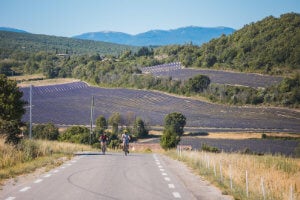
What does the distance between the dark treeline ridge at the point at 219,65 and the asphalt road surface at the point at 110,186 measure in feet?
276

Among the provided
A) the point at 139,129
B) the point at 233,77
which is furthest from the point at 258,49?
the point at 139,129

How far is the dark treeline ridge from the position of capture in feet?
342

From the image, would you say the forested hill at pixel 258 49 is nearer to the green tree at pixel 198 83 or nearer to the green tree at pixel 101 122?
the green tree at pixel 198 83

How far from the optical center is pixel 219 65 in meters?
144

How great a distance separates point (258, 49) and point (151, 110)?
2297 inches

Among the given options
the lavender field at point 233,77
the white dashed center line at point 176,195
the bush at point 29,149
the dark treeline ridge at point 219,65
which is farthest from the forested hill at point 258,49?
the white dashed center line at point 176,195

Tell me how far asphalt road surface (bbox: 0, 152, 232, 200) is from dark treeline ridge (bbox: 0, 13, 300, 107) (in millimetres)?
84187

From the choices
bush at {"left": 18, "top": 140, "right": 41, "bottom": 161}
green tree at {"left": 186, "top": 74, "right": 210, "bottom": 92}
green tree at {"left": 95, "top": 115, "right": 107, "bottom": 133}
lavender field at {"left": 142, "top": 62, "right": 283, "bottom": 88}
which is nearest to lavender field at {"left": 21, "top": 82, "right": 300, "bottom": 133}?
green tree at {"left": 95, "top": 115, "right": 107, "bottom": 133}

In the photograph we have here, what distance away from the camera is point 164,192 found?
1427cm

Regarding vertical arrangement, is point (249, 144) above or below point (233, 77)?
below

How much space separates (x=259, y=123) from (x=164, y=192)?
2657 inches

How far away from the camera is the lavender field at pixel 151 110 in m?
80.7

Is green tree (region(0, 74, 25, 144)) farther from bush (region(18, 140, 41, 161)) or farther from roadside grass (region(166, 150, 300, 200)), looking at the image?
roadside grass (region(166, 150, 300, 200))

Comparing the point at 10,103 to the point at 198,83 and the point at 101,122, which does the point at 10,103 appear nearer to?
the point at 101,122
